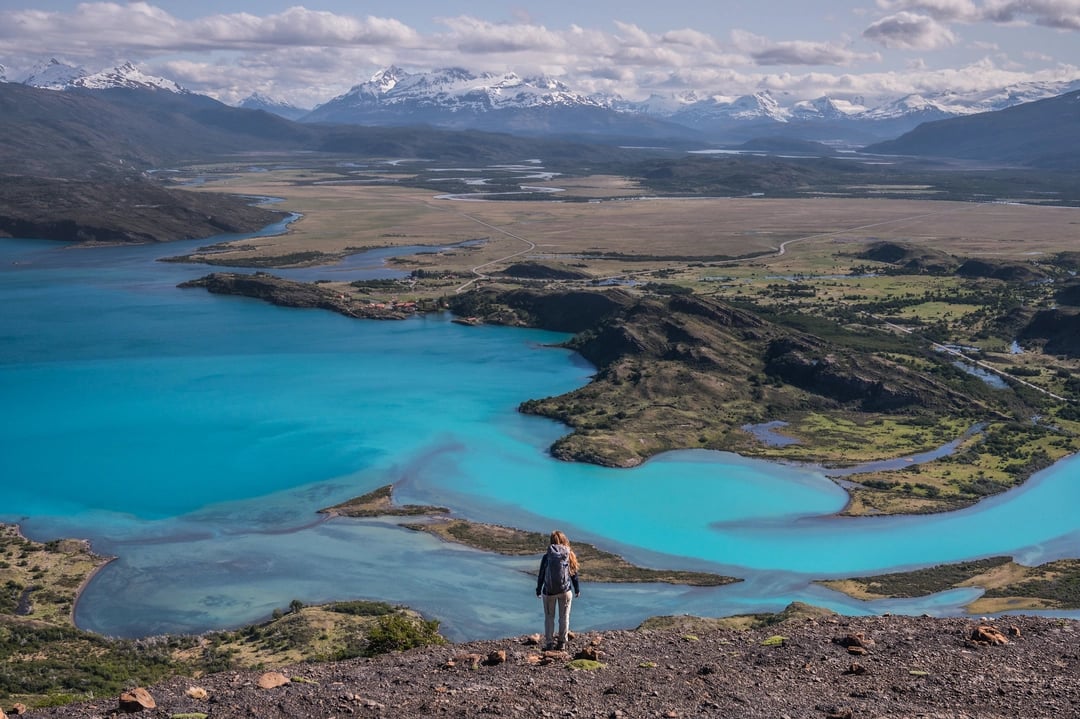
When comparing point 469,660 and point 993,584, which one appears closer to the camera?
point 469,660

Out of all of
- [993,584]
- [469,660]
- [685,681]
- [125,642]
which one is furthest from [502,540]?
[685,681]

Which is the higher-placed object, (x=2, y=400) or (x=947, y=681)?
(x=947, y=681)

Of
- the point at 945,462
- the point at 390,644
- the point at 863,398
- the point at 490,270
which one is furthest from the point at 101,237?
the point at 390,644

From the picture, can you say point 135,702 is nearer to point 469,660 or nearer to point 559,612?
point 469,660

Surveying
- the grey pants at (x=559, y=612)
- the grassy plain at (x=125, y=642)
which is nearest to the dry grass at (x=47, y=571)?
the grassy plain at (x=125, y=642)

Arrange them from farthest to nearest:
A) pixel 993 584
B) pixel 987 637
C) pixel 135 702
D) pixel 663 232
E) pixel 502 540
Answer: pixel 663 232 < pixel 502 540 < pixel 993 584 < pixel 987 637 < pixel 135 702

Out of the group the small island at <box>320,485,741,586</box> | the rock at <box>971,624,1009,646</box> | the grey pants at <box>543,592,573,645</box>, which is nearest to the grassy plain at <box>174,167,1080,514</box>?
the small island at <box>320,485,741,586</box>

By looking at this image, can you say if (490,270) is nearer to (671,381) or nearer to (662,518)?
(671,381)

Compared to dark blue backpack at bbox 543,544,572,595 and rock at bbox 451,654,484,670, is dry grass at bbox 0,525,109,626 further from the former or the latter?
dark blue backpack at bbox 543,544,572,595
